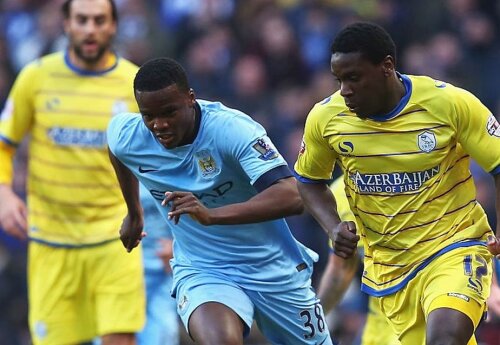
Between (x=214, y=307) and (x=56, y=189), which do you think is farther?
(x=56, y=189)

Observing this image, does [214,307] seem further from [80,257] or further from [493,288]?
[80,257]

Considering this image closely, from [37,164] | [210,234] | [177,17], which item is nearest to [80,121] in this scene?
[37,164]

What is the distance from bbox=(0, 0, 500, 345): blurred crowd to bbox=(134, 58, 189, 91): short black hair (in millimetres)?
6368

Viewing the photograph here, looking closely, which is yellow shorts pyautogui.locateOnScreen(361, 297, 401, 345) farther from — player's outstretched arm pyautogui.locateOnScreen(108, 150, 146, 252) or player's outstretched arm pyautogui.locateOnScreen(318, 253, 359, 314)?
player's outstretched arm pyautogui.locateOnScreen(108, 150, 146, 252)

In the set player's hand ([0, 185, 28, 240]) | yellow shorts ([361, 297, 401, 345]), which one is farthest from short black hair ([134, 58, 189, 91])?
player's hand ([0, 185, 28, 240])

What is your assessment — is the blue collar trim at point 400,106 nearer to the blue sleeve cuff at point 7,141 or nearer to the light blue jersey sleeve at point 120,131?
the light blue jersey sleeve at point 120,131

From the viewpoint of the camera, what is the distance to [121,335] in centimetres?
934

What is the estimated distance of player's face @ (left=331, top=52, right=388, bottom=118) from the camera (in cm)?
699

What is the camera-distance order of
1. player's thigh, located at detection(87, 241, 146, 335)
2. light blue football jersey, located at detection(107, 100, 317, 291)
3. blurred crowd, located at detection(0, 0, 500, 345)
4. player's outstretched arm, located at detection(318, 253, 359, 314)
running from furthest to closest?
blurred crowd, located at detection(0, 0, 500, 345)
player's thigh, located at detection(87, 241, 146, 335)
player's outstretched arm, located at detection(318, 253, 359, 314)
light blue football jersey, located at detection(107, 100, 317, 291)

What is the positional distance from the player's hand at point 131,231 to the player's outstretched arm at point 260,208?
80cm

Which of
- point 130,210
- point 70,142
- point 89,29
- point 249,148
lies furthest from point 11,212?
point 249,148

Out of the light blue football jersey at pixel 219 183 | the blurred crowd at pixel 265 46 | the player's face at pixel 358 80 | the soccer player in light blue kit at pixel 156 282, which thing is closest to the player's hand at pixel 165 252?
the soccer player in light blue kit at pixel 156 282

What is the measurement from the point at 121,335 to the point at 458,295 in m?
3.03

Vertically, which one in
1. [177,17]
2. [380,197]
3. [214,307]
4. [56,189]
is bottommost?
[177,17]
